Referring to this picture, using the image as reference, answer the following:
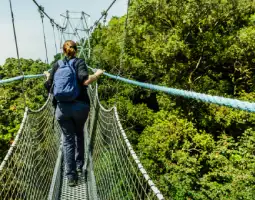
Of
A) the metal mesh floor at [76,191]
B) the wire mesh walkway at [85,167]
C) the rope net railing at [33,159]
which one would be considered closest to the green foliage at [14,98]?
the rope net railing at [33,159]

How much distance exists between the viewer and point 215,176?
10.1m

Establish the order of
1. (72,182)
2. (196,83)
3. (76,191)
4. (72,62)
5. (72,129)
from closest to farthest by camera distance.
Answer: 1. (72,62)
2. (72,129)
3. (72,182)
4. (76,191)
5. (196,83)

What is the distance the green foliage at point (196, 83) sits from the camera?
985cm

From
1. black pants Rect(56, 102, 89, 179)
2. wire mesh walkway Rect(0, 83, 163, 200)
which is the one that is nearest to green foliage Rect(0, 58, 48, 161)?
wire mesh walkway Rect(0, 83, 163, 200)

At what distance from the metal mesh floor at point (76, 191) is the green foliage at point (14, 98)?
12.7 ft

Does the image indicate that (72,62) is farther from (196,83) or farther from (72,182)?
(196,83)

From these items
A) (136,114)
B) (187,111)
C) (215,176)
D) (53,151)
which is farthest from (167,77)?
(53,151)

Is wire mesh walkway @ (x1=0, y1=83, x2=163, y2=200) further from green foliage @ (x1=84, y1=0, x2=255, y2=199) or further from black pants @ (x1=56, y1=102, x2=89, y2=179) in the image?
green foliage @ (x1=84, y1=0, x2=255, y2=199)

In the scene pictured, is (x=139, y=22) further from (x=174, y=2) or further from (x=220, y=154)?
(x=220, y=154)

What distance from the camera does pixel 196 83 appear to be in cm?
1159


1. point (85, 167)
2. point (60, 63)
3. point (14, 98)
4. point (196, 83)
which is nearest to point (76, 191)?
point (85, 167)

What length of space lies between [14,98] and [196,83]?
8119 mm

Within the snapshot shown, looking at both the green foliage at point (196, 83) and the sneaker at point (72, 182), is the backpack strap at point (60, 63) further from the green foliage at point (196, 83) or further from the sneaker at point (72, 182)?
the green foliage at point (196, 83)

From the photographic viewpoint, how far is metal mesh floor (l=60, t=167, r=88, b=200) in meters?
2.12
